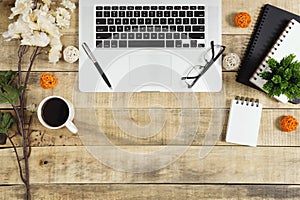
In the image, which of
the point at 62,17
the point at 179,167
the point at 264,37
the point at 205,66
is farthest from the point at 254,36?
the point at 62,17

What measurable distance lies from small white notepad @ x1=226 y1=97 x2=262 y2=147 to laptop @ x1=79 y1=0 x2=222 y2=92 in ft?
0.25

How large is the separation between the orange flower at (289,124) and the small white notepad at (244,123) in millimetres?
63

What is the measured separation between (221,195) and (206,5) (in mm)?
480

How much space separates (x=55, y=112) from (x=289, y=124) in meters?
0.58

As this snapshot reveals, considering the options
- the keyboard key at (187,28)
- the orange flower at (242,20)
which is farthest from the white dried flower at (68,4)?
the orange flower at (242,20)

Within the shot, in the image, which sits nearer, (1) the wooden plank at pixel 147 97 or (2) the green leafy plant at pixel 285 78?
(2) the green leafy plant at pixel 285 78

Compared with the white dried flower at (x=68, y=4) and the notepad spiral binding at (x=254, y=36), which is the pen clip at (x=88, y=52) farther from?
the notepad spiral binding at (x=254, y=36)

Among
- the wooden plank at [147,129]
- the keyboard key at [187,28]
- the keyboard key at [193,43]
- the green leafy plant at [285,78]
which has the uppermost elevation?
the keyboard key at [187,28]

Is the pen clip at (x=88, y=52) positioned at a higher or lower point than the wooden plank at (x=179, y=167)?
higher

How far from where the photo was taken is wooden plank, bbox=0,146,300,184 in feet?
3.69

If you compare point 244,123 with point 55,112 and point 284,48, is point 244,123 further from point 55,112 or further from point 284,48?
point 55,112

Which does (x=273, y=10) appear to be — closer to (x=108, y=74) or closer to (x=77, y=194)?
(x=108, y=74)

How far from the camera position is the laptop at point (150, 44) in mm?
1124

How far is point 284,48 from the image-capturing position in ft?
3.65
